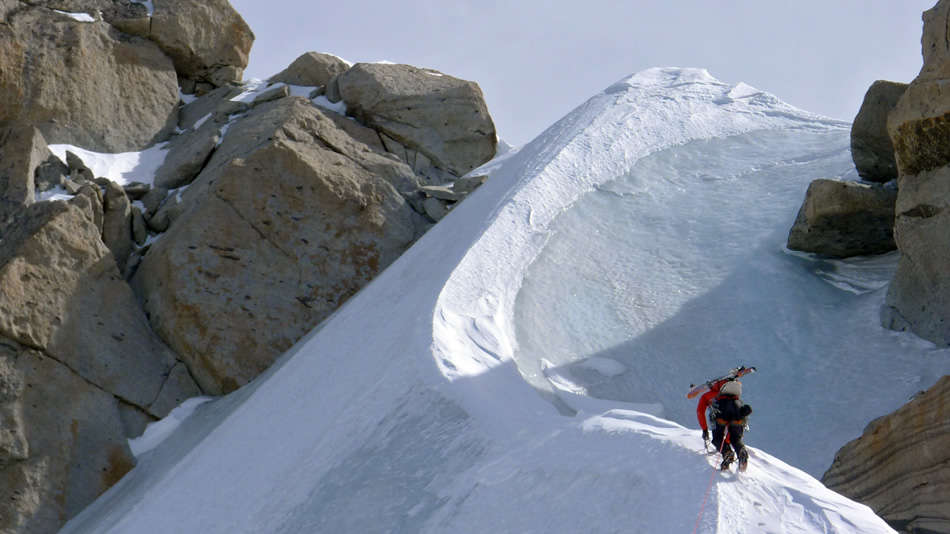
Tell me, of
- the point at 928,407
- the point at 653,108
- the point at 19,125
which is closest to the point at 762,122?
the point at 653,108

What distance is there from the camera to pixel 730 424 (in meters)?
6.16

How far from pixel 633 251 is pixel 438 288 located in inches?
113

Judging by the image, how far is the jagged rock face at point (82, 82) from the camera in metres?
16.2

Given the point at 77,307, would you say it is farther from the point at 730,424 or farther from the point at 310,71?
the point at 730,424

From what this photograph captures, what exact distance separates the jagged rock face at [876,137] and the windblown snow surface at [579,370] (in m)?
0.86

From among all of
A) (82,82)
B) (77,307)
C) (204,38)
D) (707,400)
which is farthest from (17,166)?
(707,400)

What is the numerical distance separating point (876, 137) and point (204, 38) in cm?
1258

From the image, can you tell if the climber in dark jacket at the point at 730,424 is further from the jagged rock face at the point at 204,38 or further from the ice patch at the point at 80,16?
the jagged rock face at the point at 204,38

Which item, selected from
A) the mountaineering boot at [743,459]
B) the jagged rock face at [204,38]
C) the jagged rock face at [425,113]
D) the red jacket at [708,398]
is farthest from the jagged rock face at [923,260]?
the jagged rock face at [204,38]

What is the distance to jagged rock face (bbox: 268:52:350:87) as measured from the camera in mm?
19234

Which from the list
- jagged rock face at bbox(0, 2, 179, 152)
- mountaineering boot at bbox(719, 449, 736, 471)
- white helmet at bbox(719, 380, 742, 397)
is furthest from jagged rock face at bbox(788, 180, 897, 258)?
jagged rock face at bbox(0, 2, 179, 152)

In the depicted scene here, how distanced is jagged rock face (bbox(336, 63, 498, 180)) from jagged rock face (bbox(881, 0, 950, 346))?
8.93 meters

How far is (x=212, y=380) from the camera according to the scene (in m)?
Answer: 13.7

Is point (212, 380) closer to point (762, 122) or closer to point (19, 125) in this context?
point (19, 125)
